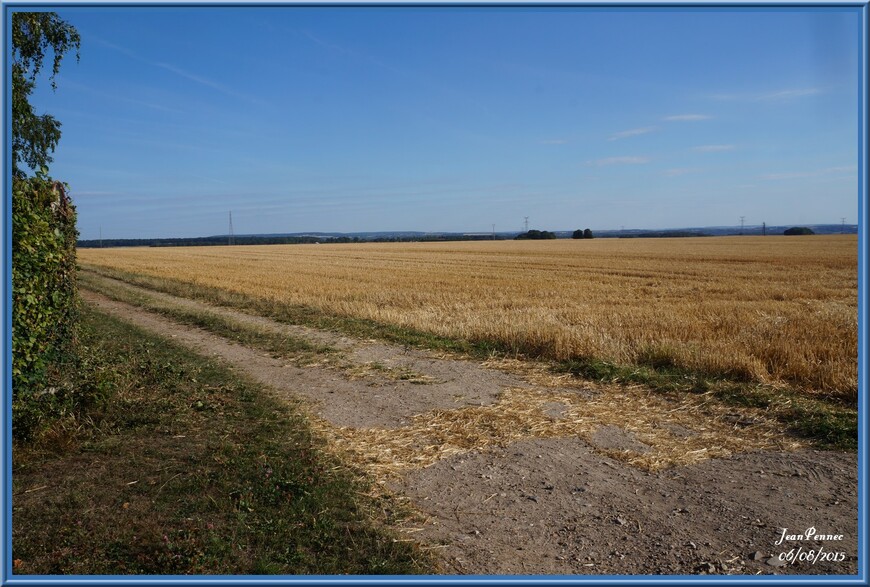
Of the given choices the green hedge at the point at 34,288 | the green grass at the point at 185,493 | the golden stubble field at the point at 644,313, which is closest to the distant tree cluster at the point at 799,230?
the golden stubble field at the point at 644,313

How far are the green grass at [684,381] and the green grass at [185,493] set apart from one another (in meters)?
4.49

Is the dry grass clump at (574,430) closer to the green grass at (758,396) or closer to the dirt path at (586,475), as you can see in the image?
the dirt path at (586,475)

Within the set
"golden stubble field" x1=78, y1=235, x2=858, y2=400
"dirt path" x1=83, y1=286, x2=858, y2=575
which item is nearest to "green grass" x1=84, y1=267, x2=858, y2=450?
"golden stubble field" x1=78, y1=235, x2=858, y2=400

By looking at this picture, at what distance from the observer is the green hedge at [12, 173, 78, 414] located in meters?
5.91

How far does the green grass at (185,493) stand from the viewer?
4.17 metres

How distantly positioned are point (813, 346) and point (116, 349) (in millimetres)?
11805

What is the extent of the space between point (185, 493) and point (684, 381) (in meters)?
6.57

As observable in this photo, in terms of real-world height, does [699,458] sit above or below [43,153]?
below

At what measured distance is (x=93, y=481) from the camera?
5.44 metres

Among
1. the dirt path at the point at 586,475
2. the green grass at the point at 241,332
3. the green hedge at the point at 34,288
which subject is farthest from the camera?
the green grass at the point at 241,332

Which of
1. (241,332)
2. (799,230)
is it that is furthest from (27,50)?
(799,230)

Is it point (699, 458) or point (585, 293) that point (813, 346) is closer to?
point (699, 458)

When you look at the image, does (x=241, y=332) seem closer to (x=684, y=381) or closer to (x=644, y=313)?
(x=684, y=381)

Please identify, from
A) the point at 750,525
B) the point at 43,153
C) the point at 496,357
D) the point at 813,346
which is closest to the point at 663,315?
the point at 813,346
